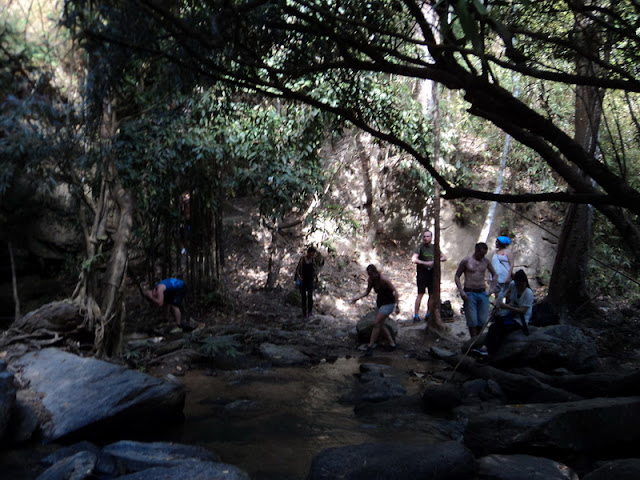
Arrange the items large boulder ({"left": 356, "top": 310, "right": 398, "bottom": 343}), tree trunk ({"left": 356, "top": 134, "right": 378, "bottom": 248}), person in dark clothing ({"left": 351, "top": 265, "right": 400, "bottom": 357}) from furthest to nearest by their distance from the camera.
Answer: tree trunk ({"left": 356, "top": 134, "right": 378, "bottom": 248}) < large boulder ({"left": 356, "top": 310, "right": 398, "bottom": 343}) < person in dark clothing ({"left": 351, "top": 265, "right": 400, "bottom": 357})

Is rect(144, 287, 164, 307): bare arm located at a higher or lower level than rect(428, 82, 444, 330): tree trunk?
lower

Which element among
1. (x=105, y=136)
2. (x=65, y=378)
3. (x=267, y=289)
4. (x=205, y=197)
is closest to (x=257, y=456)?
(x=65, y=378)

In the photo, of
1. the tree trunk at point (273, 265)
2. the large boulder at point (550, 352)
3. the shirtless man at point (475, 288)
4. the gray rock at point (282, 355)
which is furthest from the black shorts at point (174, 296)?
the large boulder at point (550, 352)

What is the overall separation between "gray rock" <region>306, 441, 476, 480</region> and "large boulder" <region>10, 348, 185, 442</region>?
A: 6.82 feet

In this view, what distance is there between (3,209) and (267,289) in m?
5.89

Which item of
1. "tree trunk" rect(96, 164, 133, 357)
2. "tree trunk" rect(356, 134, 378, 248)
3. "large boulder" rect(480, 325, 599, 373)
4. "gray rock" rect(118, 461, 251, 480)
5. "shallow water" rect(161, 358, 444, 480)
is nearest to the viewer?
"gray rock" rect(118, 461, 251, 480)

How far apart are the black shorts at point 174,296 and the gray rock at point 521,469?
21.9ft

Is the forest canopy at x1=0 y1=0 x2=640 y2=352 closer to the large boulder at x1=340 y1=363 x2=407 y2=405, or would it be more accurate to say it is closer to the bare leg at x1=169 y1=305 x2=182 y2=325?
the bare leg at x1=169 y1=305 x2=182 y2=325

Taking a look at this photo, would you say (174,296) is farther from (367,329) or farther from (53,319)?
(367,329)

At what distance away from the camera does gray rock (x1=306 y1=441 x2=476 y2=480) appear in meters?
4.23

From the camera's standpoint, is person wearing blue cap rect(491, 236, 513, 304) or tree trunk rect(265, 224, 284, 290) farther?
tree trunk rect(265, 224, 284, 290)

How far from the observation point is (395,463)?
14.2 feet

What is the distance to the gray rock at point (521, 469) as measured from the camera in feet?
13.6

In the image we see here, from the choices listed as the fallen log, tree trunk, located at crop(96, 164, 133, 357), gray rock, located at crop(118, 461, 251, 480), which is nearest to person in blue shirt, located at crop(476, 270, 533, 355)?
the fallen log
